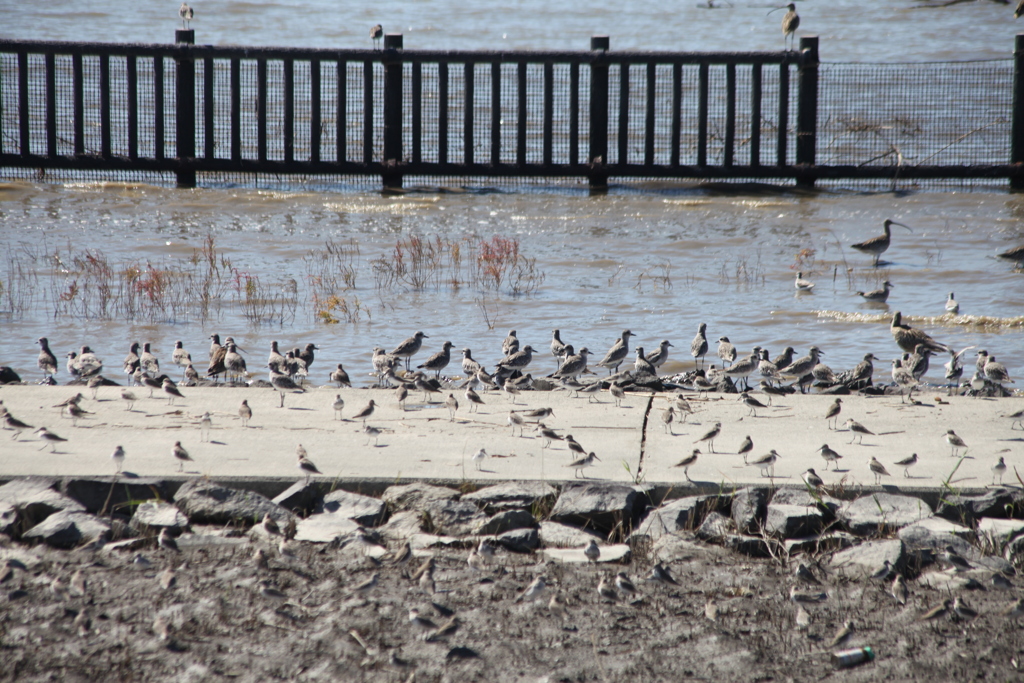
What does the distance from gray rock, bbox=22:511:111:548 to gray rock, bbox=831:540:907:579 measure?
407 cm

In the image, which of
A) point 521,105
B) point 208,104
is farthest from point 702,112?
point 208,104

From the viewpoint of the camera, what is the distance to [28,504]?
6195mm

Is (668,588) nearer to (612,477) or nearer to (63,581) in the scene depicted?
(612,477)

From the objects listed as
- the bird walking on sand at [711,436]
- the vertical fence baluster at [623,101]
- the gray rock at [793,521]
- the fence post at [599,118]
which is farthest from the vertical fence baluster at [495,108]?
the gray rock at [793,521]

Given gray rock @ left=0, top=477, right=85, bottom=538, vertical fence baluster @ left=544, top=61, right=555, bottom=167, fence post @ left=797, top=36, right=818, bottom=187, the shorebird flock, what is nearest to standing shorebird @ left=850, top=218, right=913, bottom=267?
the shorebird flock

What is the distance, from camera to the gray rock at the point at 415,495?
21.1ft

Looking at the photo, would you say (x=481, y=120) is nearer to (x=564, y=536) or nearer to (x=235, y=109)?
(x=235, y=109)

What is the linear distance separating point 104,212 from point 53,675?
16.9m

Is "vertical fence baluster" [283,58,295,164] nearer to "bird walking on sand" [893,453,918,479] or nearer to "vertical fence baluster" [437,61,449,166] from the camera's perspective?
"vertical fence baluster" [437,61,449,166]

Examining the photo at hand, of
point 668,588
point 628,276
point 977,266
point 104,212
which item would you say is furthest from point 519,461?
point 104,212

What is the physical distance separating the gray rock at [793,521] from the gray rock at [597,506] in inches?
32.1

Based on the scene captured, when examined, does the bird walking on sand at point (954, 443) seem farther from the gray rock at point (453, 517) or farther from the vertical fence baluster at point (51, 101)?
the vertical fence baluster at point (51, 101)

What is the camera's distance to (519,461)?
716cm

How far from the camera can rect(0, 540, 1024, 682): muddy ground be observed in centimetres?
473
